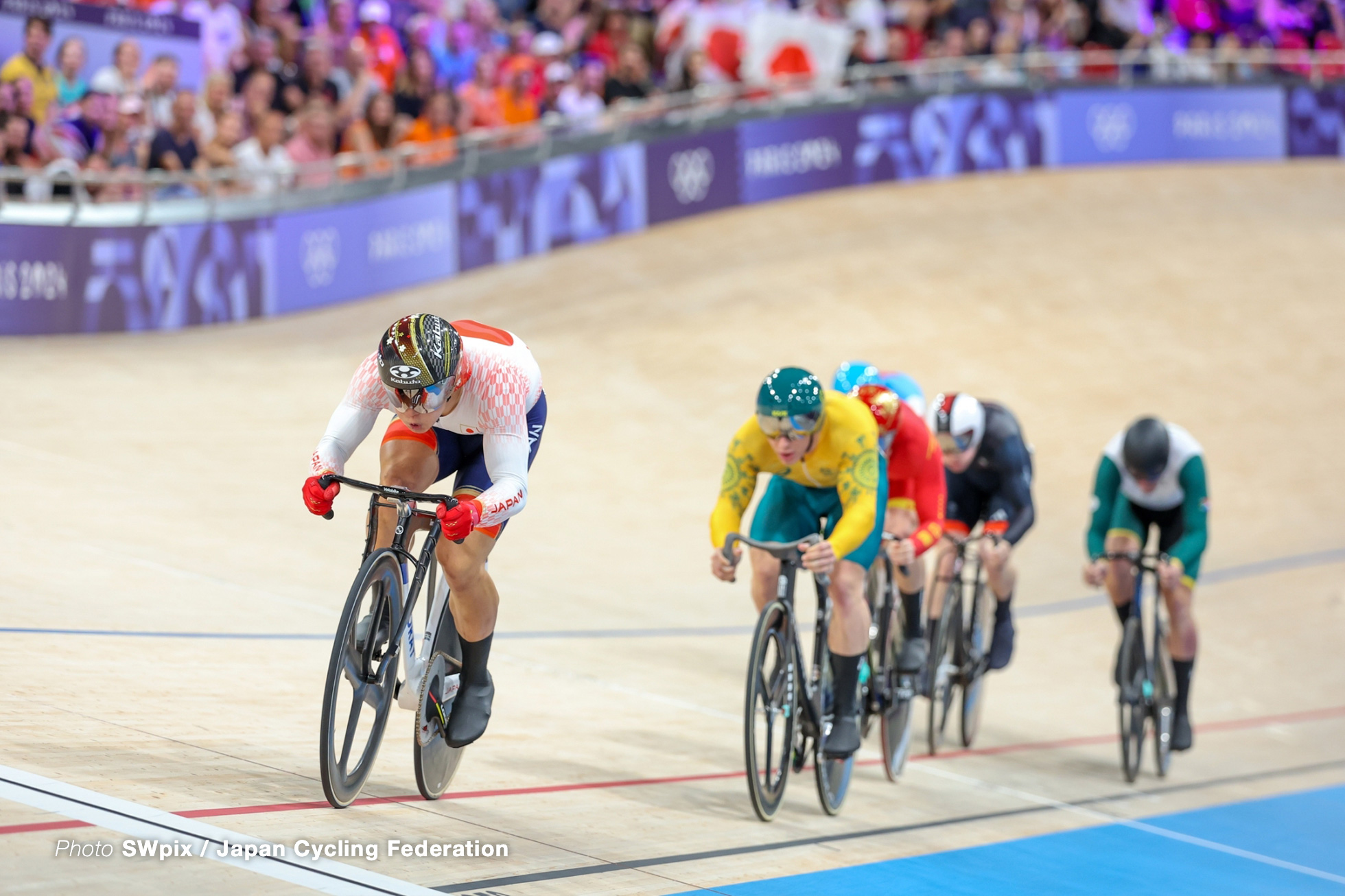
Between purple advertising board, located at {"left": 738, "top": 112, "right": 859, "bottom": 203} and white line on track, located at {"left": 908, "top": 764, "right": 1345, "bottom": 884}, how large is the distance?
28.4 ft

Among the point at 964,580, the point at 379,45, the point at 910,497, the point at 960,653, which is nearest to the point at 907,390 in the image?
the point at 910,497

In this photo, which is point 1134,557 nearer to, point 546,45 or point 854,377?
Answer: point 854,377

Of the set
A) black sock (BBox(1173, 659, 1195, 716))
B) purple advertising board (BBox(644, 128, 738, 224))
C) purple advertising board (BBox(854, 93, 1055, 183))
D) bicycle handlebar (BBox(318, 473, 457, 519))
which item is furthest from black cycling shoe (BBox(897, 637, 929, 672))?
purple advertising board (BBox(854, 93, 1055, 183))

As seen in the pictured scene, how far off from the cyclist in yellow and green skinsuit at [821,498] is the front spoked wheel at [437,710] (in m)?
0.74

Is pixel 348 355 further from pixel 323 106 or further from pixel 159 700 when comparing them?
pixel 159 700

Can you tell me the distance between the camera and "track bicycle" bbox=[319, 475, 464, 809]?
10.9 ft

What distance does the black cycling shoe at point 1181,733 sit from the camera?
5902mm

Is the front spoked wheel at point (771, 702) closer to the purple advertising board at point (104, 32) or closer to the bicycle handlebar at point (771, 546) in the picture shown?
the bicycle handlebar at point (771, 546)

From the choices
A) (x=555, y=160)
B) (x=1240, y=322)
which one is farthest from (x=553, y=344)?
(x=1240, y=322)

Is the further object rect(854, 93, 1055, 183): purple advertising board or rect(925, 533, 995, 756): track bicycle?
rect(854, 93, 1055, 183): purple advertising board

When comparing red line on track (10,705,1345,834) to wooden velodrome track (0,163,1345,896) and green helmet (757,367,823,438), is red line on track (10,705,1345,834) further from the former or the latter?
green helmet (757,367,823,438)

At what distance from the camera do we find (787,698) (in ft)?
14.0

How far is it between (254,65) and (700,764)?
7.02 meters

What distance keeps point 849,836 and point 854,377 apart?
5.44 ft
